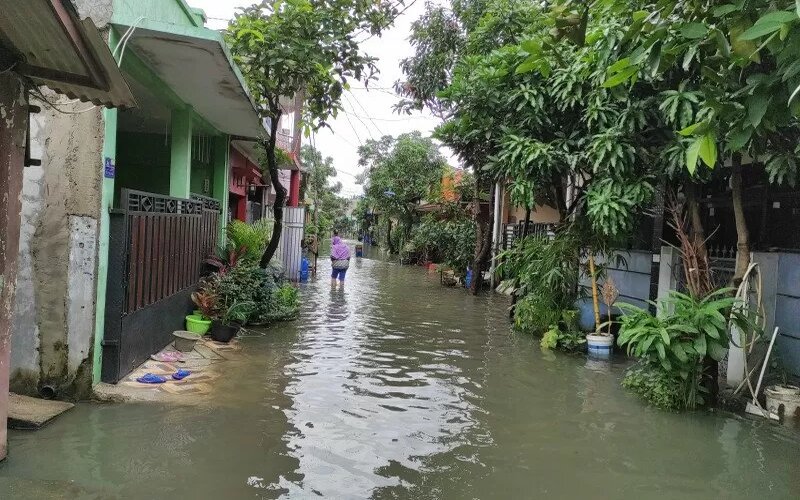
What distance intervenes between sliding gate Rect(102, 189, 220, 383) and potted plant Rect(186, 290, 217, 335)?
120 mm

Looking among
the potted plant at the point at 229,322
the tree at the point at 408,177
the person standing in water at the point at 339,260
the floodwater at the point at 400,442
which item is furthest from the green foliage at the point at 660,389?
the tree at the point at 408,177

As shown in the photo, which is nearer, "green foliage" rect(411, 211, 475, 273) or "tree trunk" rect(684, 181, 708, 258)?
"tree trunk" rect(684, 181, 708, 258)

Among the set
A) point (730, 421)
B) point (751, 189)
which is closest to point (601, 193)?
point (751, 189)

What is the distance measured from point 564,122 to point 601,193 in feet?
6.18

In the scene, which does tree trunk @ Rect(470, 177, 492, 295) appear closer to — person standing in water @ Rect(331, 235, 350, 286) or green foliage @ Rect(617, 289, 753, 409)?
person standing in water @ Rect(331, 235, 350, 286)

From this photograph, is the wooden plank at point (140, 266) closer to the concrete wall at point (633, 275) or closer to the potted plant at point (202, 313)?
the potted plant at point (202, 313)

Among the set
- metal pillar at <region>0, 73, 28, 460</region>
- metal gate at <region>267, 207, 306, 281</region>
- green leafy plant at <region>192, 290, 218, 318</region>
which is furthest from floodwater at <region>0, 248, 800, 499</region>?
metal gate at <region>267, 207, 306, 281</region>

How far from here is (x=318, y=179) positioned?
4178 cm

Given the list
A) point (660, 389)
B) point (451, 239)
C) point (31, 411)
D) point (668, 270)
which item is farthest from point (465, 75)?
point (451, 239)

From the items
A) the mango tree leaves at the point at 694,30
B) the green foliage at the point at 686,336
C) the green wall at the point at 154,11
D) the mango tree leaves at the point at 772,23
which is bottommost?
the green foliage at the point at 686,336

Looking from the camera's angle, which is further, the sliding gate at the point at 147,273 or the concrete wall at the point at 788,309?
the concrete wall at the point at 788,309

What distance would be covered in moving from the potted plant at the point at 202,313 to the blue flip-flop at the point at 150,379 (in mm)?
2132

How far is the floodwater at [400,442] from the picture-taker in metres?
4.09

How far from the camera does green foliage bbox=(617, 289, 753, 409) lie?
5.88 m
